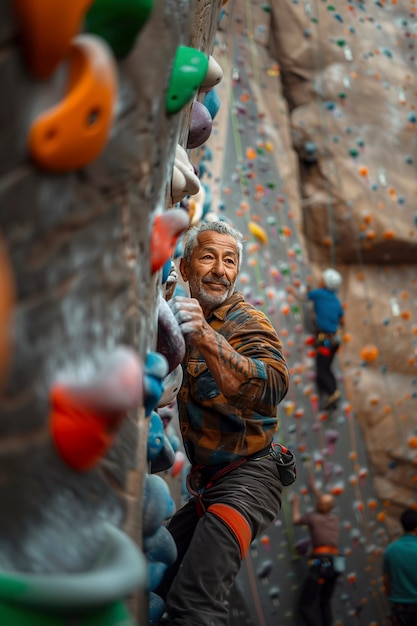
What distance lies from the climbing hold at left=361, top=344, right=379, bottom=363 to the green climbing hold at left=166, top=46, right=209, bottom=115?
224 inches

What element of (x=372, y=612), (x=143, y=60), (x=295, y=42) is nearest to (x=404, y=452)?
(x=372, y=612)

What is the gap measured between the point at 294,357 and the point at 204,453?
4.05 meters

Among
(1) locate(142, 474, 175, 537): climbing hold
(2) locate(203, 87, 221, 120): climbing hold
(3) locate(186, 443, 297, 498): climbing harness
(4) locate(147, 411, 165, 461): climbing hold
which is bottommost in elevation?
(3) locate(186, 443, 297, 498): climbing harness

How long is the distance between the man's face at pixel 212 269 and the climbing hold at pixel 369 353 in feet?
15.4

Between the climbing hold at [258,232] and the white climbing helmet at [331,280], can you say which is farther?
the white climbing helmet at [331,280]

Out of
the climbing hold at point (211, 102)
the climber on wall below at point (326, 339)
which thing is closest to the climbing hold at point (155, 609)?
the climbing hold at point (211, 102)

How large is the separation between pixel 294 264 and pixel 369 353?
1.12 metres

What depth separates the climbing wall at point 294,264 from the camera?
17.9ft

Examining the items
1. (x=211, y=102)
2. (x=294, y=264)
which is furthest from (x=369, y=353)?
(x=211, y=102)

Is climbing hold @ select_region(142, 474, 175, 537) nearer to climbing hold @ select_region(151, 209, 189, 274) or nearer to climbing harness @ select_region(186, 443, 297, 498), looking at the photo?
climbing hold @ select_region(151, 209, 189, 274)

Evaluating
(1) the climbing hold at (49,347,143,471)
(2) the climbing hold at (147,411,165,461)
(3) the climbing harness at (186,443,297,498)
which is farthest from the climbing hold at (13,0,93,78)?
(3) the climbing harness at (186,443,297,498)

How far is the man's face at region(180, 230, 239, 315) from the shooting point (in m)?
2.24

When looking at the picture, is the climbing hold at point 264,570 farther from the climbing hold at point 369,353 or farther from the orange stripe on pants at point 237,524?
the orange stripe on pants at point 237,524

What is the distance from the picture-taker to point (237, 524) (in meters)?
1.94
